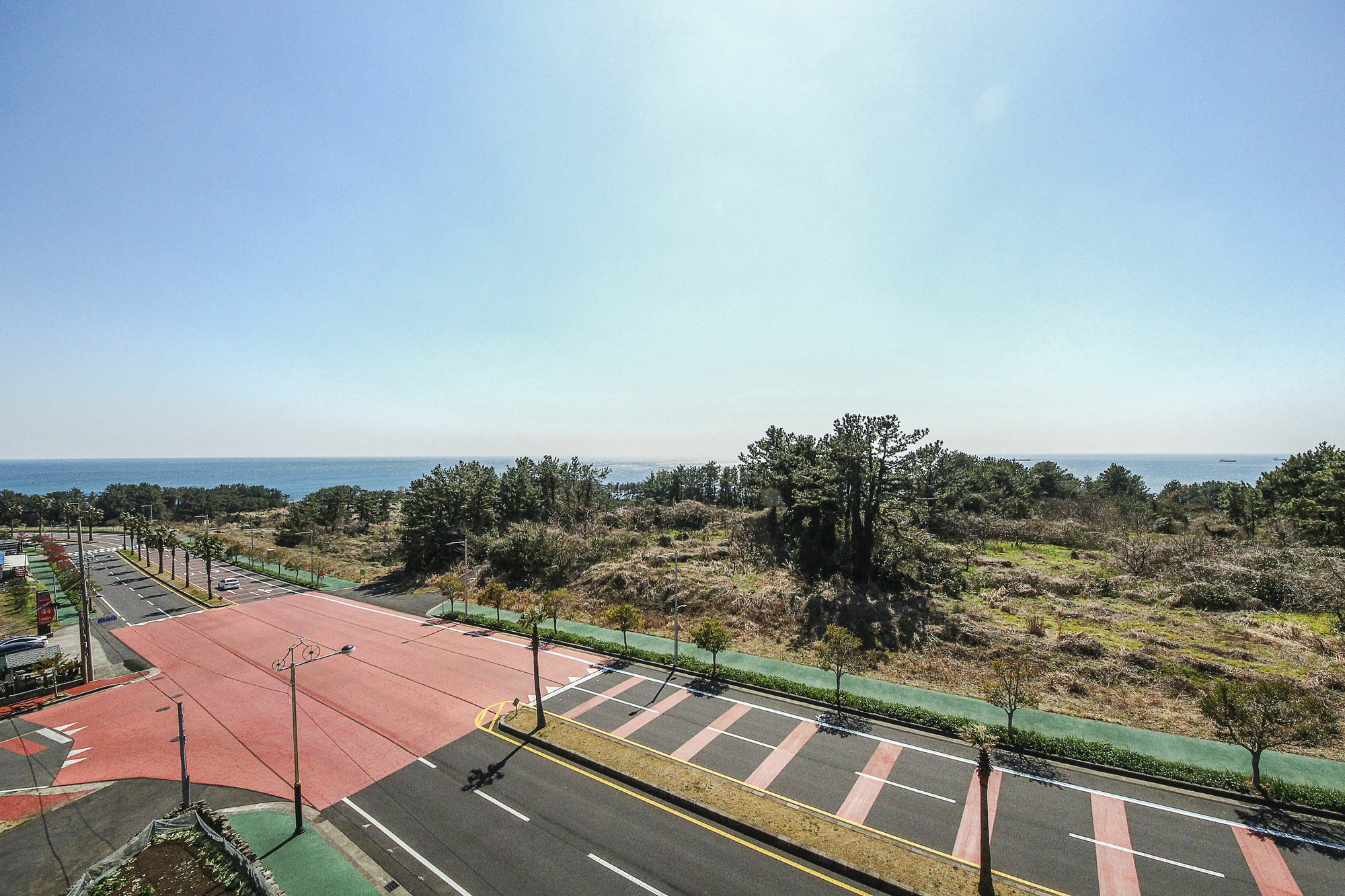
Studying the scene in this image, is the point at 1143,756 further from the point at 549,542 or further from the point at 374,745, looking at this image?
the point at 549,542

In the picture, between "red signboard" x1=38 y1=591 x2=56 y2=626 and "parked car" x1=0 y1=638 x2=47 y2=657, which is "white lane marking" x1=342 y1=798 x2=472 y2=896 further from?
"red signboard" x1=38 y1=591 x2=56 y2=626

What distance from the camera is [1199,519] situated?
78.5 metres

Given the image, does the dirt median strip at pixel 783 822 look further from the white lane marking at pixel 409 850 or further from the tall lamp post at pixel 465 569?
the tall lamp post at pixel 465 569

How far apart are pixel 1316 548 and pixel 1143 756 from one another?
144 feet

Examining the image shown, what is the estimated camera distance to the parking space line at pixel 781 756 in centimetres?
2269

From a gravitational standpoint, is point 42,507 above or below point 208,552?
below

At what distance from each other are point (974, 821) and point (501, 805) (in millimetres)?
19482

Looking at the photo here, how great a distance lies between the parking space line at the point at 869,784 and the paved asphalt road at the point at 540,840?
3.43 metres

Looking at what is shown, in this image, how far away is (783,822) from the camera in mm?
19750

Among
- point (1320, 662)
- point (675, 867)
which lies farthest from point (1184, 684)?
point (675, 867)

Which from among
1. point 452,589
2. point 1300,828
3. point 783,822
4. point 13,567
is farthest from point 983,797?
point 13,567

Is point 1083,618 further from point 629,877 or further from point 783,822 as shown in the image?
point 629,877

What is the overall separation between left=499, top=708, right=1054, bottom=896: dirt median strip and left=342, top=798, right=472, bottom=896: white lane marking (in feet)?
24.4

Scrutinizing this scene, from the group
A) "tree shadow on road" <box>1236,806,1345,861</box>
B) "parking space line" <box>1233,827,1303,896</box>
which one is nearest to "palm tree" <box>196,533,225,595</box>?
"parking space line" <box>1233,827,1303,896</box>
